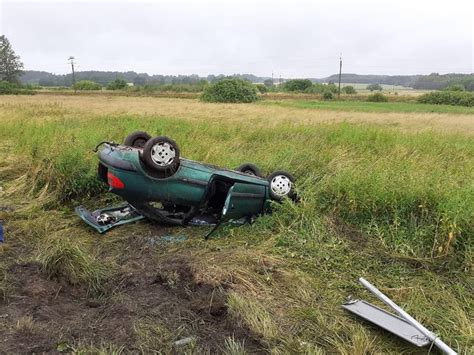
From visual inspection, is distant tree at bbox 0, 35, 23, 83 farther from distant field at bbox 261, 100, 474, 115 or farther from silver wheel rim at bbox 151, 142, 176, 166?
silver wheel rim at bbox 151, 142, 176, 166

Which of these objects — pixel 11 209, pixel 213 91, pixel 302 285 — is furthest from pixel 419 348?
pixel 213 91

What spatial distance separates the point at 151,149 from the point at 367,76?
153 m

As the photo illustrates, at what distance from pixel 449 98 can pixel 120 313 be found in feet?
199

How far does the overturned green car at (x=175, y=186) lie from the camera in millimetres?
4488

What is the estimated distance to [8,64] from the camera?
78.9 m

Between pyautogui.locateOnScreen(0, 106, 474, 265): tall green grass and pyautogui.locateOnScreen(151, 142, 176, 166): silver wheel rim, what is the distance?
4.91ft

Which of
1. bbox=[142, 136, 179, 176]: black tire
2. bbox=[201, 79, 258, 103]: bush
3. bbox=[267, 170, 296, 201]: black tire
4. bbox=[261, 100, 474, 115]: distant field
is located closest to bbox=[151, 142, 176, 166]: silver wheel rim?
bbox=[142, 136, 179, 176]: black tire

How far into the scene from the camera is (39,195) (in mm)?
6113

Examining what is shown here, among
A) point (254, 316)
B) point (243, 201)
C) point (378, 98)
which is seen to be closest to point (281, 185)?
point (243, 201)

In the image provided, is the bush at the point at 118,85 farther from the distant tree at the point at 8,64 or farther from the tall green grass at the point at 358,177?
the tall green grass at the point at 358,177

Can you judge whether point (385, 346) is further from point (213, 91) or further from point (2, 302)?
point (213, 91)

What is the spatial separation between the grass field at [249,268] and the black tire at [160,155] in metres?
0.83

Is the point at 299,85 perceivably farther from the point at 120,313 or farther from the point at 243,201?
the point at 120,313

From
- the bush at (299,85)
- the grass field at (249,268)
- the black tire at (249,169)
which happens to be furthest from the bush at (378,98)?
the black tire at (249,169)
